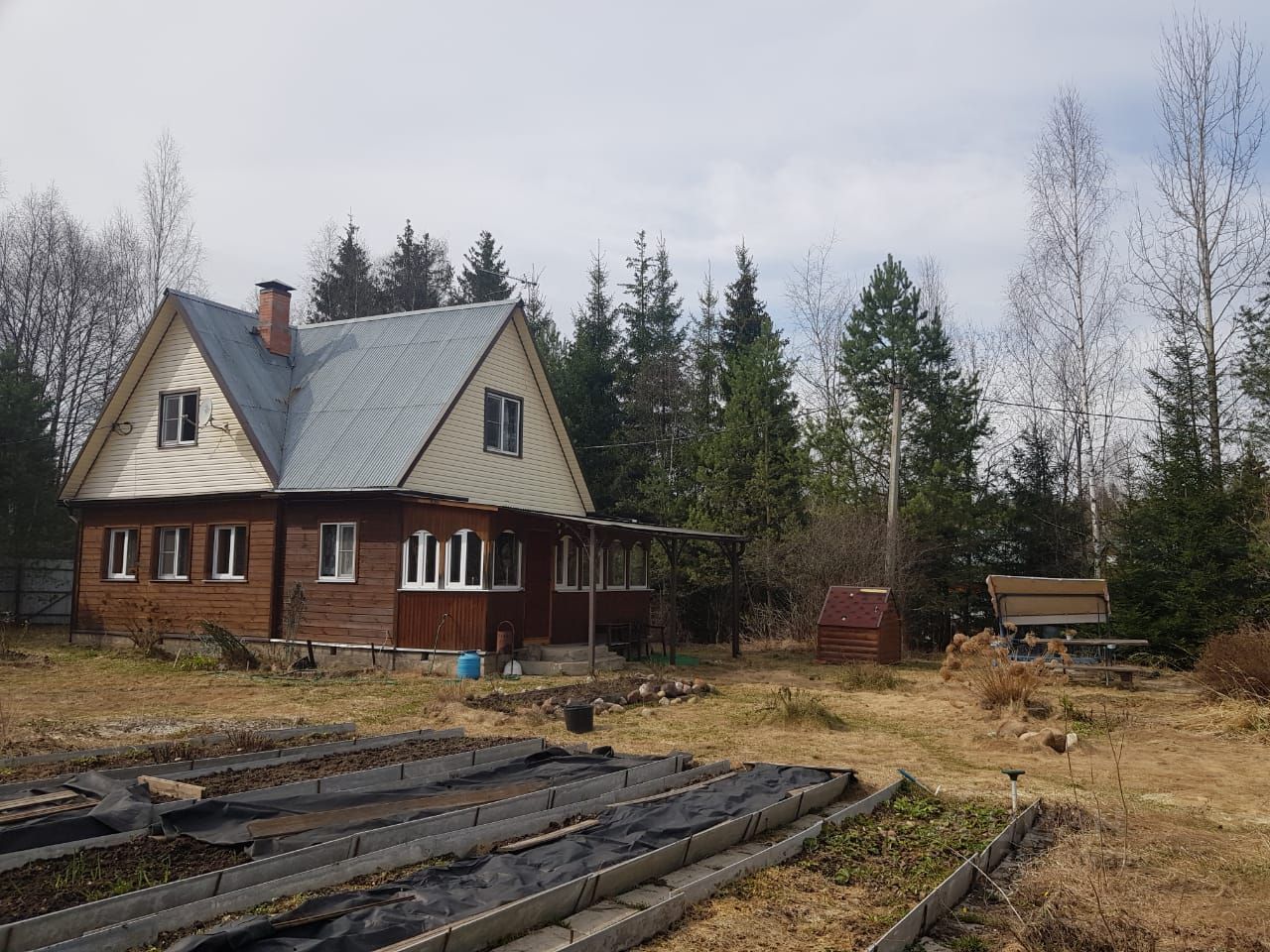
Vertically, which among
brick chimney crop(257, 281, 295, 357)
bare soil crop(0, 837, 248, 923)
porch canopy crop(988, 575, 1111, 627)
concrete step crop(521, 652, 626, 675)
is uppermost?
brick chimney crop(257, 281, 295, 357)

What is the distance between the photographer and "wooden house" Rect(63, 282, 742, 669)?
17.9 m

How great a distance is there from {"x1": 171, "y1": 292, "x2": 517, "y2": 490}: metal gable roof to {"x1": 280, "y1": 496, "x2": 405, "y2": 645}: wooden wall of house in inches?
22.0

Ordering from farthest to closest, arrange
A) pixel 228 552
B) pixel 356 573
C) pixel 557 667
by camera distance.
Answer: pixel 228 552 → pixel 356 573 → pixel 557 667

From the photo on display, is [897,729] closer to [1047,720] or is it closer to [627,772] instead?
[1047,720]

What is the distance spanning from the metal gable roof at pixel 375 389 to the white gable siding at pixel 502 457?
40 centimetres

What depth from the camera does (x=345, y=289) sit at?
1740 inches

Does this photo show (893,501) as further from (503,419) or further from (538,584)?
(503,419)

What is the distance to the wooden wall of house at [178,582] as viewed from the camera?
1934 cm

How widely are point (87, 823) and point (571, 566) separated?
48.1 ft

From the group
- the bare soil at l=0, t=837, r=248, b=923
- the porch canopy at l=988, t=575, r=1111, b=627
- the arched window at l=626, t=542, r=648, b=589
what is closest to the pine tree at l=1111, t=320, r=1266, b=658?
the porch canopy at l=988, t=575, r=1111, b=627

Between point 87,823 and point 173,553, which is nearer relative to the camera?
point 87,823

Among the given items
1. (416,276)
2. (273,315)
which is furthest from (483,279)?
(273,315)

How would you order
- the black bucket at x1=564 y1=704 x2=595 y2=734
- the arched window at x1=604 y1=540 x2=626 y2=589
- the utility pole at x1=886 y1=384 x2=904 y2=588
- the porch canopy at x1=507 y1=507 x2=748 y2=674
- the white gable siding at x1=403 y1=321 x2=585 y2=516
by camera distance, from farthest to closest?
the utility pole at x1=886 y1=384 x2=904 y2=588 → the arched window at x1=604 y1=540 x2=626 y2=589 → the white gable siding at x1=403 y1=321 x2=585 y2=516 → the porch canopy at x1=507 y1=507 x2=748 y2=674 → the black bucket at x1=564 y1=704 x2=595 y2=734

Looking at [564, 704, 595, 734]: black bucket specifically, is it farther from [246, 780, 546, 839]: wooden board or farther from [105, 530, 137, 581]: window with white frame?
[105, 530, 137, 581]: window with white frame
